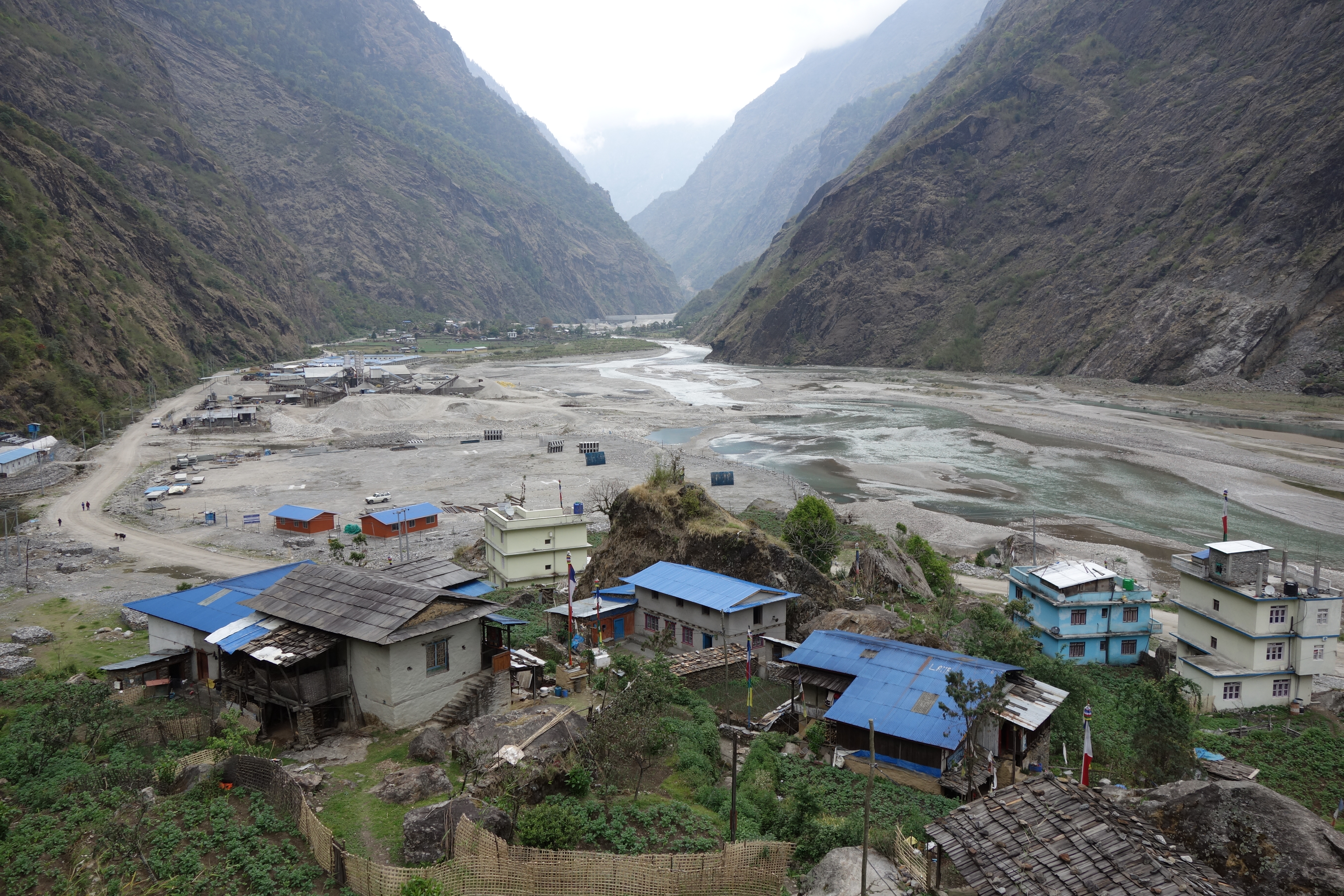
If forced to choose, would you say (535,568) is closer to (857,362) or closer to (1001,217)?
(857,362)

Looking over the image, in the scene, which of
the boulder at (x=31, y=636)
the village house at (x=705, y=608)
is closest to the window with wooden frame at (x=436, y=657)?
the village house at (x=705, y=608)

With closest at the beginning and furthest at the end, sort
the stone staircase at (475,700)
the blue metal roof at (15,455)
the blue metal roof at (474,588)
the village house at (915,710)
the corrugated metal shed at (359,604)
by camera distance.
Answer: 1. the corrugated metal shed at (359,604)
2. the village house at (915,710)
3. the stone staircase at (475,700)
4. the blue metal roof at (474,588)
5. the blue metal roof at (15,455)

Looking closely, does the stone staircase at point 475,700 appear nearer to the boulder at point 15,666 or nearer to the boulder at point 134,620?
the boulder at point 15,666

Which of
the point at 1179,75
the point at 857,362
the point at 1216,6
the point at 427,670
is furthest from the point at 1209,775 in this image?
the point at 1216,6

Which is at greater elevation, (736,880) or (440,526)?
(736,880)

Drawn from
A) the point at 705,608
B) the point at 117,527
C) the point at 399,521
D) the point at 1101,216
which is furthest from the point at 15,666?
the point at 1101,216

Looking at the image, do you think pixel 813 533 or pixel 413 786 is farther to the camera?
pixel 813 533

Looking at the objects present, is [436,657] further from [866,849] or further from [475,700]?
[866,849]
